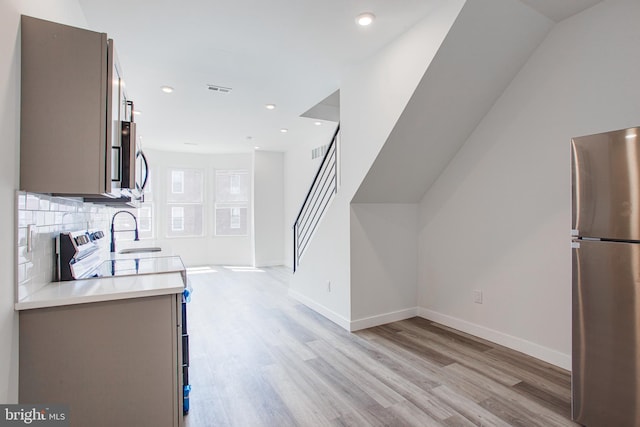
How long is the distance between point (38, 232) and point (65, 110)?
0.65 m

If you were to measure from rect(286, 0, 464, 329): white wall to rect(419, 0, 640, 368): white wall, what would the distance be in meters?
0.99

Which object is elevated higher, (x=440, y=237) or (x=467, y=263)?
(x=440, y=237)

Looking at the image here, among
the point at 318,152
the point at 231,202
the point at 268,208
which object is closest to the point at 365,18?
the point at 318,152

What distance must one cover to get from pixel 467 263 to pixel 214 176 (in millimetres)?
6506

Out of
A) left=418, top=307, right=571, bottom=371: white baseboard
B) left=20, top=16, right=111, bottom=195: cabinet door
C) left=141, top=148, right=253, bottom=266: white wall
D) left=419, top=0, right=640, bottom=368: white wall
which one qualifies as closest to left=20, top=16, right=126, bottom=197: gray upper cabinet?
left=20, top=16, right=111, bottom=195: cabinet door

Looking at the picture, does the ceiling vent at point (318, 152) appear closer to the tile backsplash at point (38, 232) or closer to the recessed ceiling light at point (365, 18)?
the recessed ceiling light at point (365, 18)

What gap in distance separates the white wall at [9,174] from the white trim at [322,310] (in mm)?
2730

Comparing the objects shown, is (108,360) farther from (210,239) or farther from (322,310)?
(210,239)

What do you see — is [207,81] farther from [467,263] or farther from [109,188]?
[467,263]

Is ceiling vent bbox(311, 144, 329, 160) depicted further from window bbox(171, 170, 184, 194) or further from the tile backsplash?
the tile backsplash

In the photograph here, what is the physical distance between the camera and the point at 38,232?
167 centimetres

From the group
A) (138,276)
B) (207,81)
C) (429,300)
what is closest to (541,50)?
(429,300)

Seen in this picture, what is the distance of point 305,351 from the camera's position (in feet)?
9.84

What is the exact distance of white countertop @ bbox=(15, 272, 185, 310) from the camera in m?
1.47
